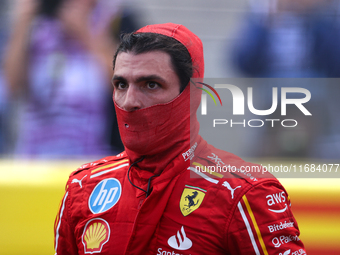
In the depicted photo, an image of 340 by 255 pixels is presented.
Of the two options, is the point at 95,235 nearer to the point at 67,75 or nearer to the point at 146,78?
the point at 146,78

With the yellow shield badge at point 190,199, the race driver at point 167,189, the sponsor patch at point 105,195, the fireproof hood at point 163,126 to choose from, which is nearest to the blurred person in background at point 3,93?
the race driver at point 167,189

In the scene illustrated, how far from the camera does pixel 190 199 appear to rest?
139 cm

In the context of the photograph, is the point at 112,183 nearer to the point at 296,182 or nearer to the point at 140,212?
the point at 140,212

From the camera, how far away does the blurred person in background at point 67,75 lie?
264cm

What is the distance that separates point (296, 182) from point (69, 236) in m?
1.62

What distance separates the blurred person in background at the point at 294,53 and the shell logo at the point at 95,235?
57.8 inches

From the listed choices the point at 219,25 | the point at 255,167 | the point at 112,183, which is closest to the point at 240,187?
the point at 255,167

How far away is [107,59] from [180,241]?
1.73 meters

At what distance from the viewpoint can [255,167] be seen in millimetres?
1493

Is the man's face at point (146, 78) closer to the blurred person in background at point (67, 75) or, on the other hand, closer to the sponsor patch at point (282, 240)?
the sponsor patch at point (282, 240)

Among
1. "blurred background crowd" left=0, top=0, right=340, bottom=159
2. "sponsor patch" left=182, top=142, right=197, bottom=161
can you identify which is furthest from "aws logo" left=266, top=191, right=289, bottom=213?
"blurred background crowd" left=0, top=0, right=340, bottom=159

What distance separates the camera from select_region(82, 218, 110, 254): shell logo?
1.42 meters

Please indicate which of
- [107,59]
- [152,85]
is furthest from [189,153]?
[107,59]

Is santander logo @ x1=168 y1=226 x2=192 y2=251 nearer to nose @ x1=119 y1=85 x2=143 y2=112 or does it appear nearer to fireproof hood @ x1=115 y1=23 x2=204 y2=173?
fireproof hood @ x1=115 y1=23 x2=204 y2=173
